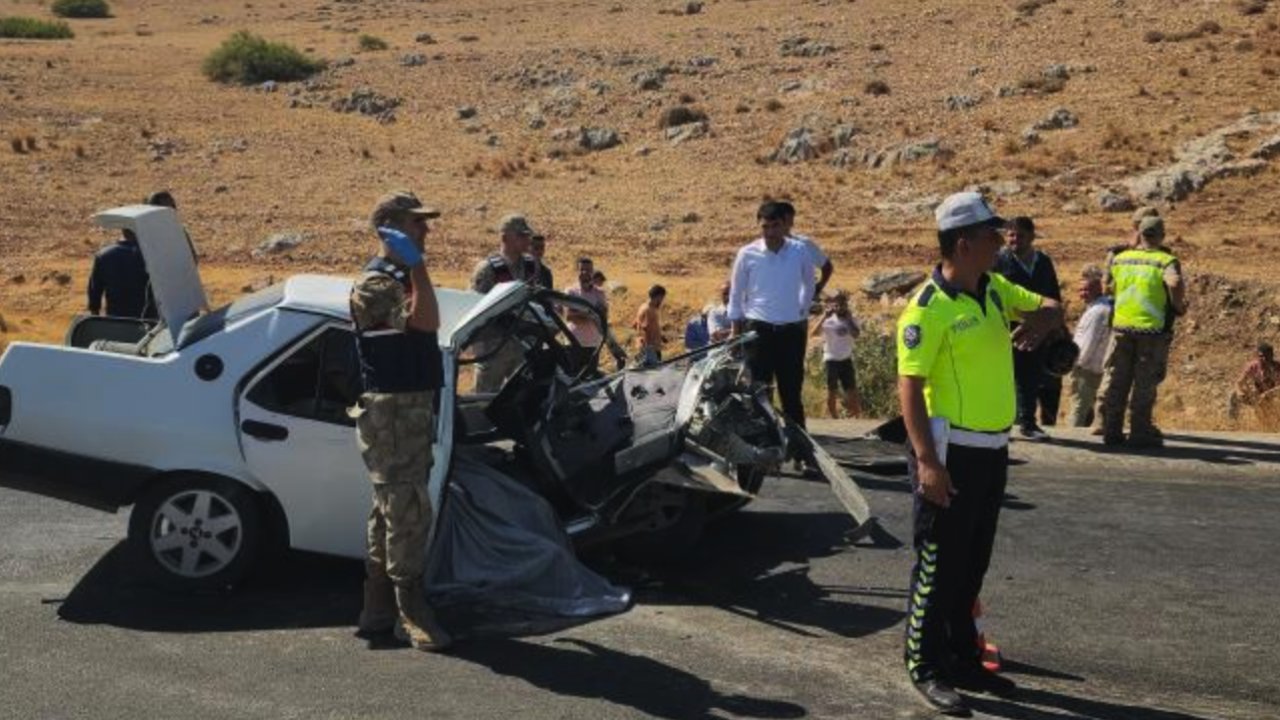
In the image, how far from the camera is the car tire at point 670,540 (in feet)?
25.4

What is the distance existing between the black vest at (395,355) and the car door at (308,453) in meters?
0.77

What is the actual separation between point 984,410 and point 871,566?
8.04 feet

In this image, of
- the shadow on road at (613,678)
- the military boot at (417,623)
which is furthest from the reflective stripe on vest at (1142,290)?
the military boot at (417,623)

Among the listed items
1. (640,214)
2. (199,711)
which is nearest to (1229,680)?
(199,711)

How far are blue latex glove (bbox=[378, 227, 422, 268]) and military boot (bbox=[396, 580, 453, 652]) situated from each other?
4.22ft

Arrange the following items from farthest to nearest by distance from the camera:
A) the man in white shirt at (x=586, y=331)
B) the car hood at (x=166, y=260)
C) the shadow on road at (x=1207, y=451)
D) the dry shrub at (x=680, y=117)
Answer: the dry shrub at (x=680, y=117)
the shadow on road at (x=1207, y=451)
the man in white shirt at (x=586, y=331)
the car hood at (x=166, y=260)

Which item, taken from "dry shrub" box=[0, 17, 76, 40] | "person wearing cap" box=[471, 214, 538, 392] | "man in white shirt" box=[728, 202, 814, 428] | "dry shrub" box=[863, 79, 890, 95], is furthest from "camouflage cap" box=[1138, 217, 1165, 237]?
"dry shrub" box=[0, 17, 76, 40]

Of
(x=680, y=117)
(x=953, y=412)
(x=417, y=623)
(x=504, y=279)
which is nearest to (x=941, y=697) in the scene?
(x=953, y=412)

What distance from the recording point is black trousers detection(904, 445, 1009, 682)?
226 inches

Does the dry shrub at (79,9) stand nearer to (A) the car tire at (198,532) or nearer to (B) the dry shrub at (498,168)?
(B) the dry shrub at (498,168)

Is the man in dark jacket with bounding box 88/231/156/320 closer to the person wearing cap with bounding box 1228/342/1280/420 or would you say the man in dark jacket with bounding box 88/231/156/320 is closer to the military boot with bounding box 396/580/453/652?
the military boot with bounding box 396/580/453/652

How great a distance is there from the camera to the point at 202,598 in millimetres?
7258

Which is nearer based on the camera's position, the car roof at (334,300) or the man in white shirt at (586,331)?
the car roof at (334,300)

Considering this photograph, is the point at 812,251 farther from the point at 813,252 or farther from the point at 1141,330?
the point at 1141,330
